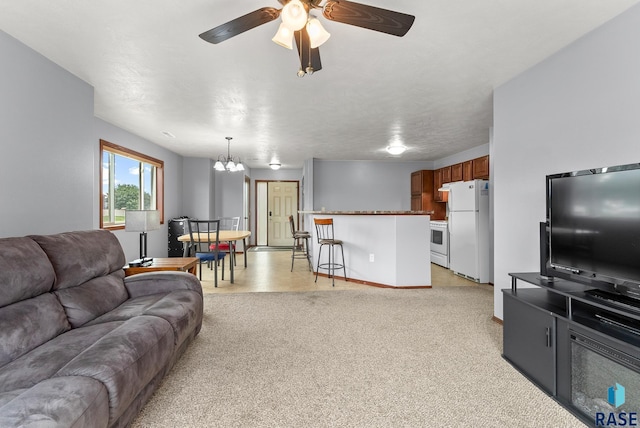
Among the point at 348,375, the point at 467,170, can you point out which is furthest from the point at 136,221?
the point at 467,170

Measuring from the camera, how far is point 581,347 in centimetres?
160

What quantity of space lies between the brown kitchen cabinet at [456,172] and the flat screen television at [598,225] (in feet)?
12.9

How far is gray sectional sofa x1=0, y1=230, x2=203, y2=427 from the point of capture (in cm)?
113

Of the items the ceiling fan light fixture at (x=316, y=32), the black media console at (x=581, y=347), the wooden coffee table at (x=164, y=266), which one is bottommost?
the black media console at (x=581, y=347)

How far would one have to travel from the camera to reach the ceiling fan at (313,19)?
1.39 meters

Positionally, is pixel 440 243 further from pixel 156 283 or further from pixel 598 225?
pixel 156 283

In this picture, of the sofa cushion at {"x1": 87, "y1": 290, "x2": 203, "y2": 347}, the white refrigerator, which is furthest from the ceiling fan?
the white refrigerator

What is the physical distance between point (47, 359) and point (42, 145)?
74.7 inches

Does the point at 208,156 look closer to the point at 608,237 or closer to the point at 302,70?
the point at 302,70

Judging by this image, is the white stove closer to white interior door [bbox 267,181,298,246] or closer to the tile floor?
the tile floor

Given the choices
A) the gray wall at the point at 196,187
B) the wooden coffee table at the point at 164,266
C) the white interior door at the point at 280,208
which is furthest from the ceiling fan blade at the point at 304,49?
the white interior door at the point at 280,208

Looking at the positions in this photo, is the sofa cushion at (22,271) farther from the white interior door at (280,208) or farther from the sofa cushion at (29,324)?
the white interior door at (280,208)

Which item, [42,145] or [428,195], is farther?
[428,195]

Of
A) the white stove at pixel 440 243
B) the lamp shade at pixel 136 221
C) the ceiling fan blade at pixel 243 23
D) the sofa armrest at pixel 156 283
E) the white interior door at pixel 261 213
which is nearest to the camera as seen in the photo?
the ceiling fan blade at pixel 243 23
